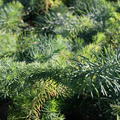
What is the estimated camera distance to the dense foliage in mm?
607

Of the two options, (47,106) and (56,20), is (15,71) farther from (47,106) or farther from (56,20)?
(56,20)

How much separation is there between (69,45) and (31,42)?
0.11 metres

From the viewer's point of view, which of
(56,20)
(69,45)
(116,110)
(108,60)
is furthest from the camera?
(56,20)

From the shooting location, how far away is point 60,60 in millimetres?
669

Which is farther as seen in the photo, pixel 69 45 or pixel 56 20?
pixel 56 20

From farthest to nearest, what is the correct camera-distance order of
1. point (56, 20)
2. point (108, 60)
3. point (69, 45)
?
point (56, 20)
point (69, 45)
point (108, 60)

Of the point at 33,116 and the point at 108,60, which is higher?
the point at 108,60

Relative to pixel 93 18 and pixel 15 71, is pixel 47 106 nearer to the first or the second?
pixel 15 71

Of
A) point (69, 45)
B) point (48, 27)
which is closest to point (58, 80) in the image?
point (69, 45)

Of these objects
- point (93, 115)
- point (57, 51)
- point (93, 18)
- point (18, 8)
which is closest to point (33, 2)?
point (18, 8)

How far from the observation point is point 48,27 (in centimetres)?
98

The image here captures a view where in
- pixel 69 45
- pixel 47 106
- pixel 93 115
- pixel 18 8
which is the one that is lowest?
pixel 93 115

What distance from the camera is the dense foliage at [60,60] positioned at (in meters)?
0.61

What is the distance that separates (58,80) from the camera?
24.5 inches
